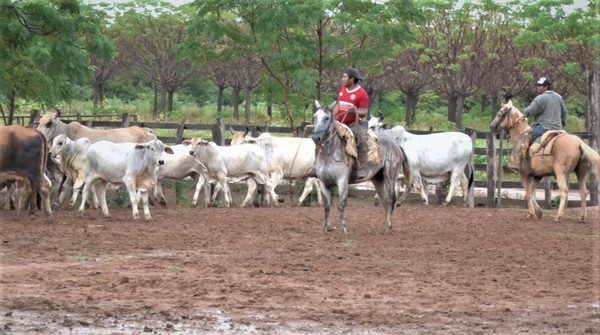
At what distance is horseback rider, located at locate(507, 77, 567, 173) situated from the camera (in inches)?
807

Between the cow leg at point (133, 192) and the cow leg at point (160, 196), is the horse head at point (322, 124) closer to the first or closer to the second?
the cow leg at point (133, 192)

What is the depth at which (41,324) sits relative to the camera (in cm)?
953

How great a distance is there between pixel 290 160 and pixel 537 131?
6187 millimetres

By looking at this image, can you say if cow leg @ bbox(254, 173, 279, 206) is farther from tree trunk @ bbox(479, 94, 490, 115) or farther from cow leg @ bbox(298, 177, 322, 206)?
tree trunk @ bbox(479, 94, 490, 115)

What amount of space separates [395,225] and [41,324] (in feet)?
35.0

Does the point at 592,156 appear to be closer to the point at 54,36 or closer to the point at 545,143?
the point at 545,143

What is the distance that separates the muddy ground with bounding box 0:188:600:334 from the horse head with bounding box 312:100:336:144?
4.60 ft

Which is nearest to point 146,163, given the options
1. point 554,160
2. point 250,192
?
point 250,192

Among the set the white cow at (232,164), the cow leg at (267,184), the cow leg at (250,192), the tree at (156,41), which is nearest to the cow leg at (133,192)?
the white cow at (232,164)

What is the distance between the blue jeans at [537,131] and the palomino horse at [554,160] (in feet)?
1.08

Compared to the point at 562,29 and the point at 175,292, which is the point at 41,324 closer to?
the point at 175,292

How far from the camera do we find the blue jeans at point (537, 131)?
67.9ft

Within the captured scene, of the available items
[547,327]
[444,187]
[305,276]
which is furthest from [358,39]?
[547,327]

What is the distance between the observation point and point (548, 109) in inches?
810
